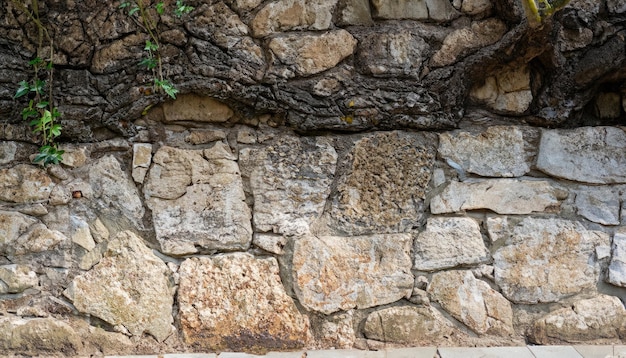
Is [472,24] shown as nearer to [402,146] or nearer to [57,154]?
[402,146]

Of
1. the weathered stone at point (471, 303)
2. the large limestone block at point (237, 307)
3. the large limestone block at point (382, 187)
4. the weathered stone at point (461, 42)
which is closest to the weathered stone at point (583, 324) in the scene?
the weathered stone at point (471, 303)

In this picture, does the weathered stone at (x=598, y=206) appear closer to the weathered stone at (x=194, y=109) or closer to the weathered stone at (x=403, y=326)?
the weathered stone at (x=403, y=326)

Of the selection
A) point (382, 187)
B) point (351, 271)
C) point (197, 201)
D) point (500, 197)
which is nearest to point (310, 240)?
point (351, 271)

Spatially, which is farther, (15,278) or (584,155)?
(584,155)

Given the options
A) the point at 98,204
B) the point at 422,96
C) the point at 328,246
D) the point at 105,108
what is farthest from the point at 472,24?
the point at 98,204

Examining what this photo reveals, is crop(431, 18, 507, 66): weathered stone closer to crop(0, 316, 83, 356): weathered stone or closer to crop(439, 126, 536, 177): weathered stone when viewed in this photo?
crop(439, 126, 536, 177): weathered stone

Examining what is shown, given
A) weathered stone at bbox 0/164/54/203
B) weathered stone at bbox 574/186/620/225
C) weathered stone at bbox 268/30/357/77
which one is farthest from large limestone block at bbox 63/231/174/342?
weathered stone at bbox 574/186/620/225

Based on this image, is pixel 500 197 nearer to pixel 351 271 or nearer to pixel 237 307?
pixel 351 271

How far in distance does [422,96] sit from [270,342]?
3.97ft

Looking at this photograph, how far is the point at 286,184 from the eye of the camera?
86.6 inches

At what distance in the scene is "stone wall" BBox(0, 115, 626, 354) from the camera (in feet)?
6.97

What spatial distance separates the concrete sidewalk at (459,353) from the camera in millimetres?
2109

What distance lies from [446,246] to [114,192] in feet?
4.61

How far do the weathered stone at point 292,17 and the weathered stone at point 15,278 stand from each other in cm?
134
